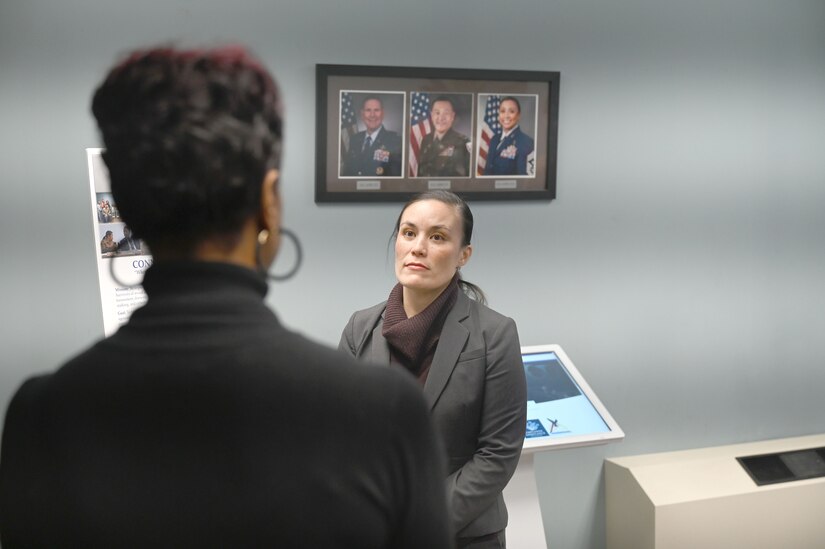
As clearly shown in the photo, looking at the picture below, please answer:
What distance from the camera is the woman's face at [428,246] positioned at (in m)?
2.16

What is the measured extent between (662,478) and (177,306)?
114 inches

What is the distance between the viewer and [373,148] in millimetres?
2969

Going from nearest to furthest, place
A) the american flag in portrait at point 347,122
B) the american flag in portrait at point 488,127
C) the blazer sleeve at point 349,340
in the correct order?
the blazer sleeve at point 349,340 < the american flag in portrait at point 347,122 < the american flag in portrait at point 488,127

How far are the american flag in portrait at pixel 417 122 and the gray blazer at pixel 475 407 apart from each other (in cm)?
99

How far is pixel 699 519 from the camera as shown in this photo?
314 centimetres

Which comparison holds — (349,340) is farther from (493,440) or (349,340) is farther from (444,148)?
(444,148)

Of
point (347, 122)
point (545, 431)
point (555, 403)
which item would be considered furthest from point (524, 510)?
→ point (347, 122)

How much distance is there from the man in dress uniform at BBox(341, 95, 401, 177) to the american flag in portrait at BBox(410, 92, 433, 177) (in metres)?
0.05

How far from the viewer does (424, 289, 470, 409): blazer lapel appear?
2064 millimetres

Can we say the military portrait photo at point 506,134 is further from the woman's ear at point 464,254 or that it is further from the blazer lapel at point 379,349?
the blazer lapel at point 379,349

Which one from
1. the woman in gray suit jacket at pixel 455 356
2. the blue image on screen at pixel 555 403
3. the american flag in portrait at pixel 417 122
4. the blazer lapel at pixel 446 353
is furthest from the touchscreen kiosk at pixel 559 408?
the american flag in portrait at pixel 417 122

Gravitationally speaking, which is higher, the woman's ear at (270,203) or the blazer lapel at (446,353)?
the woman's ear at (270,203)

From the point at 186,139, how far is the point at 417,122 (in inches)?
92.1

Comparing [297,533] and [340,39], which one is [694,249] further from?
[297,533]
